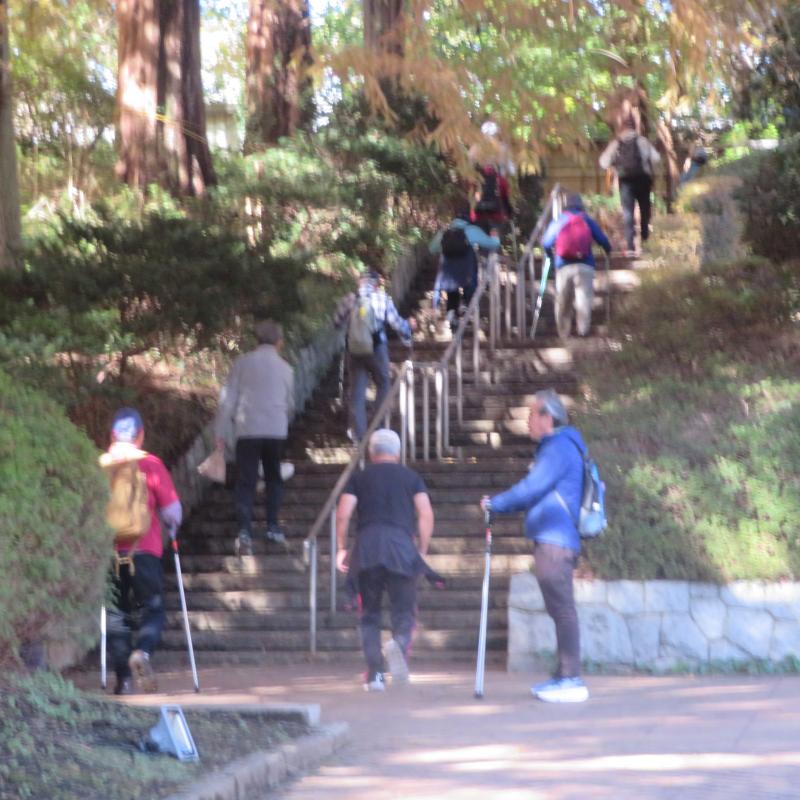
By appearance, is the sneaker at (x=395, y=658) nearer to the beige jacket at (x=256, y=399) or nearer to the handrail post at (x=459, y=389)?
the beige jacket at (x=256, y=399)

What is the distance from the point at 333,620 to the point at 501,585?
4.40 ft

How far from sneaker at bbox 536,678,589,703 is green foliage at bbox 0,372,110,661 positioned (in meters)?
2.76

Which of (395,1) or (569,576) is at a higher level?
(395,1)

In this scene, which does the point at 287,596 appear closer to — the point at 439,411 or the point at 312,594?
the point at 312,594

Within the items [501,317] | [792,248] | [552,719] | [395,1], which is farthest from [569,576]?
[395,1]

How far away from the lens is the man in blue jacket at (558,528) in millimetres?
8953

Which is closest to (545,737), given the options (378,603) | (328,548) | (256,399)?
(378,603)

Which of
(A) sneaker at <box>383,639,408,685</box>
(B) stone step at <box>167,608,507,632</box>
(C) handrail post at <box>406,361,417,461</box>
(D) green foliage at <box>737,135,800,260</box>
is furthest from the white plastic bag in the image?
(D) green foliage at <box>737,135,800,260</box>

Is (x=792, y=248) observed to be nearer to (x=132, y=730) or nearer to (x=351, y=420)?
(x=351, y=420)

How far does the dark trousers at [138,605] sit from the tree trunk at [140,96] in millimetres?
7314

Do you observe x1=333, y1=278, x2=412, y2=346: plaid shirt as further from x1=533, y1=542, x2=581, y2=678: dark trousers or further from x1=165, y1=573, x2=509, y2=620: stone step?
x1=533, y1=542, x2=581, y2=678: dark trousers

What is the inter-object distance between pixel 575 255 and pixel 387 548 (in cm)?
727

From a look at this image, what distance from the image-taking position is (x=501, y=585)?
38.8 ft

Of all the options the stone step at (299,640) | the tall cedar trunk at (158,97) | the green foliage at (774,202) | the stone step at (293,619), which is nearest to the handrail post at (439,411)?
the stone step at (293,619)
